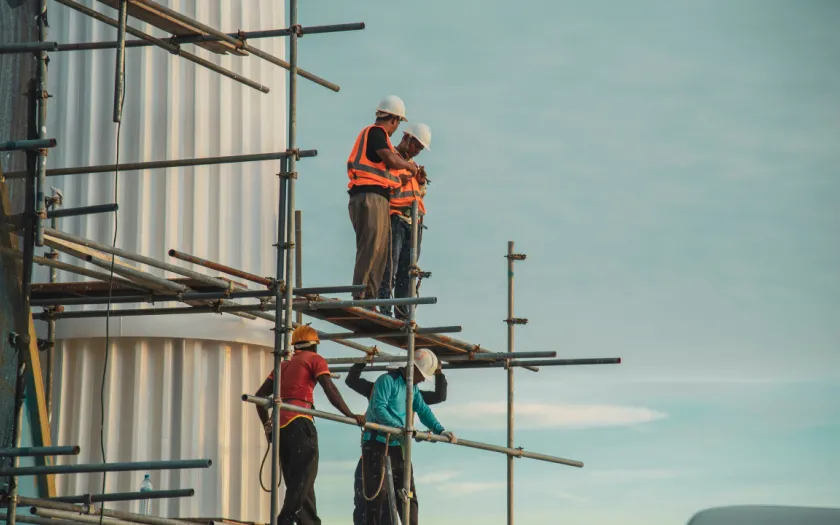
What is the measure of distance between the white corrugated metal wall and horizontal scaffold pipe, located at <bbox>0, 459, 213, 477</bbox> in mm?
6244

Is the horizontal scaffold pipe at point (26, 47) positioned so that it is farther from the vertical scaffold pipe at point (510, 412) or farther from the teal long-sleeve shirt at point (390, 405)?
the vertical scaffold pipe at point (510, 412)

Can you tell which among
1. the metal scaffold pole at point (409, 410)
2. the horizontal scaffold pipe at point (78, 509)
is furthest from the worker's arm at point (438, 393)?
the horizontal scaffold pipe at point (78, 509)

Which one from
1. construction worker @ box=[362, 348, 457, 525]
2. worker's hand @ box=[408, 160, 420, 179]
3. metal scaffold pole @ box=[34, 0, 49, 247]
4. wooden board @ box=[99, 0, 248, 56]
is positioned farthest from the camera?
worker's hand @ box=[408, 160, 420, 179]

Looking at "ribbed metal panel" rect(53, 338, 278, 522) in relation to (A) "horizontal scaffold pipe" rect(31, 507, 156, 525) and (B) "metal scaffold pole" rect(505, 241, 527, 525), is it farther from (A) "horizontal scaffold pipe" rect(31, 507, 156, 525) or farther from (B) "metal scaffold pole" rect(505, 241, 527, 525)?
(A) "horizontal scaffold pipe" rect(31, 507, 156, 525)

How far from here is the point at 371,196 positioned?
15.3 m

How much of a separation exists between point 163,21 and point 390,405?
4.46 metres

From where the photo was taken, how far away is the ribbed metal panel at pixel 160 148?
16688 millimetres

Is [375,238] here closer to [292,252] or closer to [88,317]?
[292,252]

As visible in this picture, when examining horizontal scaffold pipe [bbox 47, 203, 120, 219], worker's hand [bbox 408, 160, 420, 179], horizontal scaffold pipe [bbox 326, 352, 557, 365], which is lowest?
horizontal scaffold pipe [bbox 326, 352, 557, 365]

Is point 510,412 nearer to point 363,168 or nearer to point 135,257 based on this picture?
point 363,168

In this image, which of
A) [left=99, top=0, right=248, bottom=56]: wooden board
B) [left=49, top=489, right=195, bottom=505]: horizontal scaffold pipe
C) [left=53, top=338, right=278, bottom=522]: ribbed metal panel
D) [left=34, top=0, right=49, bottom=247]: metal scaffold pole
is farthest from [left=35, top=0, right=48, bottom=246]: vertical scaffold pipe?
[left=53, top=338, right=278, bottom=522]: ribbed metal panel

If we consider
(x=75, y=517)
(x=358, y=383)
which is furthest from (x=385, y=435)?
(x=75, y=517)

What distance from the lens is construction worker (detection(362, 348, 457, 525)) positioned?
1459 centimetres

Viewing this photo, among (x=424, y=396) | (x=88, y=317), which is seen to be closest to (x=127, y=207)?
(x=88, y=317)
